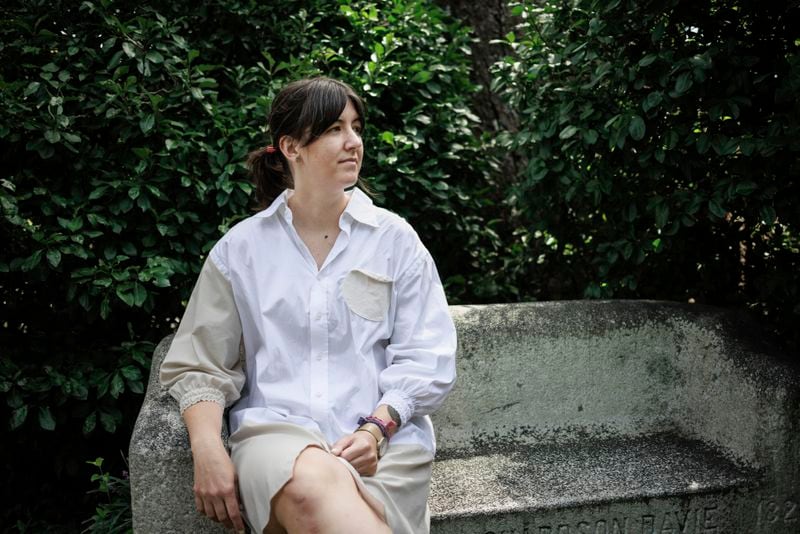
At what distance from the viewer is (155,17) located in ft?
11.3

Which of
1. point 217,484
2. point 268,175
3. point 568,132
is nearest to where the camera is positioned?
point 217,484

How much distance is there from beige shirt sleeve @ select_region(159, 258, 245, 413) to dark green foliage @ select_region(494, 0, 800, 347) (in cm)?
178

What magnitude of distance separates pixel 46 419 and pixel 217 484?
1286 millimetres

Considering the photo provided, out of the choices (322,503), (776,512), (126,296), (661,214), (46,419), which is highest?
(661,214)

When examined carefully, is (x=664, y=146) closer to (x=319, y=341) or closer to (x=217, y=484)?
(x=319, y=341)

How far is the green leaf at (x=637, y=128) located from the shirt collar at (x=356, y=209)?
4.14 ft

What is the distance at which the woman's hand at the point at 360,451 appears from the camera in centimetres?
214

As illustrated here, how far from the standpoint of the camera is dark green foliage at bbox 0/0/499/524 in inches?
122

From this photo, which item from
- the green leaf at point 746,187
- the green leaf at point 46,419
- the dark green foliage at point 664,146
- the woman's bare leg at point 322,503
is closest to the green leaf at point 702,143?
the dark green foliage at point 664,146

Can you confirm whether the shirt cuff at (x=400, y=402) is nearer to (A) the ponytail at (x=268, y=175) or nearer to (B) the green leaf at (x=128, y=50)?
(A) the ponytail at (x=268, y=175)

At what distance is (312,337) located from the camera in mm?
2357

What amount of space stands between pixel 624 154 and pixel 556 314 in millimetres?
782

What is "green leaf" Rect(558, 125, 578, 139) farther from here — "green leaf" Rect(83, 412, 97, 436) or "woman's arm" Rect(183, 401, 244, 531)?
"green leaf" Rect(83, 412, 97, 436)

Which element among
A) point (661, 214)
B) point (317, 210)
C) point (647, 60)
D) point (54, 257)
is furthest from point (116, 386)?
point (647, 60)
